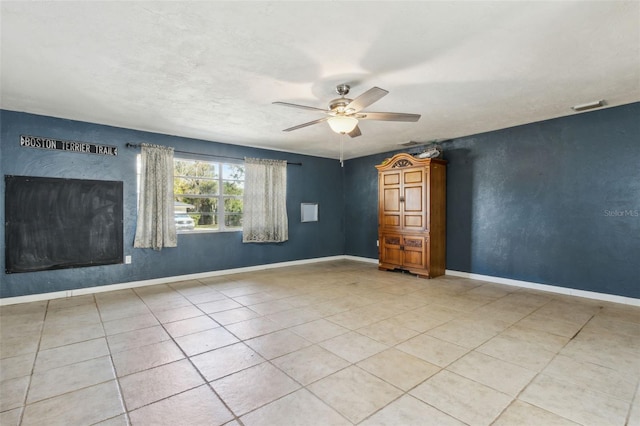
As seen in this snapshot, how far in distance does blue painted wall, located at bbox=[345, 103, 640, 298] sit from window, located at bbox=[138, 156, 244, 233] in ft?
13.3

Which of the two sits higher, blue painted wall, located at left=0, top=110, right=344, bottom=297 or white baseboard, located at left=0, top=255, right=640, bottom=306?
blue painted wall, located at left=0, top=110, right=344, bottom=297

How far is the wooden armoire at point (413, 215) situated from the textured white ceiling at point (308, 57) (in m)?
1.43

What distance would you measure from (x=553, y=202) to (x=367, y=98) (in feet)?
11.5

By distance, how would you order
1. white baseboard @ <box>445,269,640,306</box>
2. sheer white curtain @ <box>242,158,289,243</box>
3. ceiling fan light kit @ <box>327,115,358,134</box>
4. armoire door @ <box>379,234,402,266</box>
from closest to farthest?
ceiling fan light kit @ <box>327,115,358,134</box> → white baseboard @ <box>445,269,640,306</box> → armoire door @ <box>379,234,402,266</box> → sheer white curtain @ <box>242,158,289,243</box>

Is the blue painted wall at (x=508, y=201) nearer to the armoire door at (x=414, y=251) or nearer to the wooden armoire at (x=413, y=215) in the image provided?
the wooden armoire at (x=413, y=215)

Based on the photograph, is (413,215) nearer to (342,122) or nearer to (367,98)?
(342,122)

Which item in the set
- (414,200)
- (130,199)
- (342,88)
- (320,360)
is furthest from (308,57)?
(130,199)

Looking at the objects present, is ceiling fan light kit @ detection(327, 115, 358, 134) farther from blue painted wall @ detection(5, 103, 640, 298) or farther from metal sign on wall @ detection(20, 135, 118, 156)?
metal sign on wall @ detection(20, 135, 118, 156)

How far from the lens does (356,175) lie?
7324mm

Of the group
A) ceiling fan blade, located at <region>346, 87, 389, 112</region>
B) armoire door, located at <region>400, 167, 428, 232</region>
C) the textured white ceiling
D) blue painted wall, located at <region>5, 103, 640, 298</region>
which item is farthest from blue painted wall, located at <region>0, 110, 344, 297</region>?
ceiling fan blade, located at <region>346, 87, 389, 112</region>

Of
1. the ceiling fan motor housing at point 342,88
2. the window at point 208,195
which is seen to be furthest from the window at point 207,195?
the ceiling fan motor housing at point 342,88

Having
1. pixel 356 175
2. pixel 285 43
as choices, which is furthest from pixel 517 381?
pixel 356 175

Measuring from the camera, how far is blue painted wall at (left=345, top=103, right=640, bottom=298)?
3795mm

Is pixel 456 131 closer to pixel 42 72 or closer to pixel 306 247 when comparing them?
pixel 306 247
